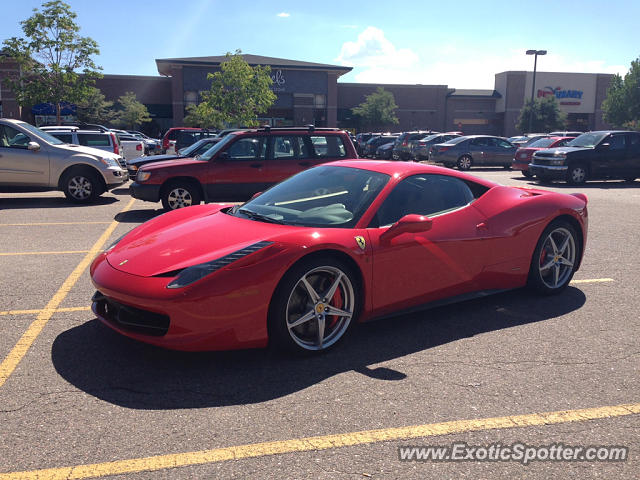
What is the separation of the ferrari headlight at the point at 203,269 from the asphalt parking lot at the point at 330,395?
1.99 ft

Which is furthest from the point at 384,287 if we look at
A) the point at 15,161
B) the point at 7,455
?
the point at 15,161

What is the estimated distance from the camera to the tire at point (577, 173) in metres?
17.3

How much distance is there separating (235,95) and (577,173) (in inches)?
907

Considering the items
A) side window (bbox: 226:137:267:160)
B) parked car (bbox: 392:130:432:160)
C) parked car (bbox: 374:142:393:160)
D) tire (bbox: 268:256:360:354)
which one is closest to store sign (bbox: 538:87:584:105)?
parked car (bbox: 374:142:393:160)

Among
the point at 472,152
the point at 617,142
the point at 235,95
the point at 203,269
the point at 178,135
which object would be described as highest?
the point at 235,95

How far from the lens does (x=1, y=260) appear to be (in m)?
6.48

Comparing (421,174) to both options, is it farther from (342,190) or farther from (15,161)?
(15,161)

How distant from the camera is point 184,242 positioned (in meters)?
3.89

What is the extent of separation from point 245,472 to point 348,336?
1600 mm

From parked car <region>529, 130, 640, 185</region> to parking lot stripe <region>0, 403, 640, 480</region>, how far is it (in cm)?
1554

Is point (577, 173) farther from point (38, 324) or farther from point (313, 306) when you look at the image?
point (38, 324)

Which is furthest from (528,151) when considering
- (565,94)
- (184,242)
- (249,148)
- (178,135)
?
(565,94)

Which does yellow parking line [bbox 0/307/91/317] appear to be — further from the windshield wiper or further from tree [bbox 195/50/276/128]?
tree [bbox 195/50/276/128]

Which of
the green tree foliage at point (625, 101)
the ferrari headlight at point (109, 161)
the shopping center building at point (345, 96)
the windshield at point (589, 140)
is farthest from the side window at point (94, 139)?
the green tree foliage at point (625, 101)
